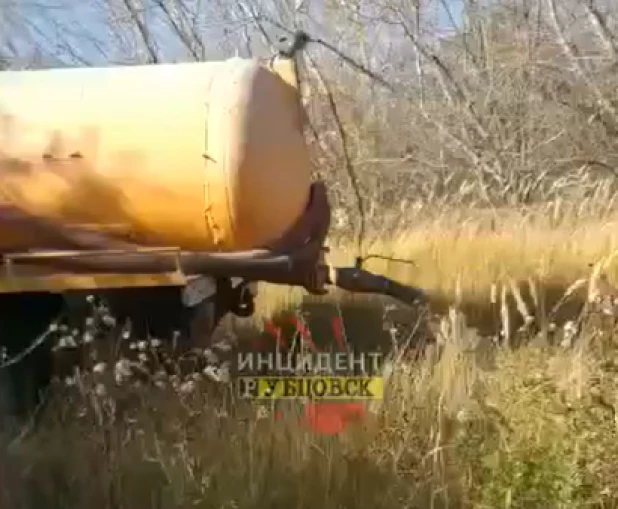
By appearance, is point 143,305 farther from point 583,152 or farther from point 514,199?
point 583,152

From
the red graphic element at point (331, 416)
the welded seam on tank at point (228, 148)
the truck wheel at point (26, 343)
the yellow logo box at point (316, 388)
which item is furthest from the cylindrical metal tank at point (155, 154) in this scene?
the red graphic element at point (331, 416)

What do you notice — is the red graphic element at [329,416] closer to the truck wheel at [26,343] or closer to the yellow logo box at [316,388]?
the yellow logo box at [316,388]

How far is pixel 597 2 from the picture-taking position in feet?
31.0

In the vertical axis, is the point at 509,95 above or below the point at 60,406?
above

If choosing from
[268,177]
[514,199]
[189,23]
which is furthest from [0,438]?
[189,23]

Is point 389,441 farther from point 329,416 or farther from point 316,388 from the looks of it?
point 316,388

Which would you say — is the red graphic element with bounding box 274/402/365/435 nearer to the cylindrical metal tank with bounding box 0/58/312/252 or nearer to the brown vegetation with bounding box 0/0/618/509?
the brown vegetation with bounding box 0/0/618/509

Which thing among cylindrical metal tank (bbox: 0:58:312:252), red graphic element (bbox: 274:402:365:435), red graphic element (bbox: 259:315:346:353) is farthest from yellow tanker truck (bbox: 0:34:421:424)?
red graphic element (bbox: 274:402:365:435)

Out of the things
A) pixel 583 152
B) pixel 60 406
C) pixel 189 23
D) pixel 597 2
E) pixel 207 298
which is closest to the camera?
pixel 60 406

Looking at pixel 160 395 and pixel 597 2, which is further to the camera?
pixel 597 2

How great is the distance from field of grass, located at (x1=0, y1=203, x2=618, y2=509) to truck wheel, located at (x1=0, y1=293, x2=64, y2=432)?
0.38 m

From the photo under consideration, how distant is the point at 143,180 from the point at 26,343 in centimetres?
97

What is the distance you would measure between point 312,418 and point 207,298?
3.07 ft

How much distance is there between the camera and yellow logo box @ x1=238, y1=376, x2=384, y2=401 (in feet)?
15.2
